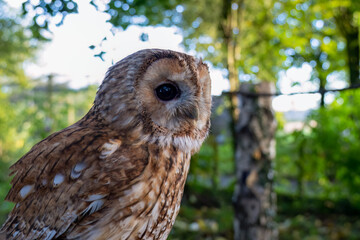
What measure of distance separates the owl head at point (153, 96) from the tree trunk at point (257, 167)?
5.47ft

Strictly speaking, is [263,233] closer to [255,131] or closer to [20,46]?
[255,131]

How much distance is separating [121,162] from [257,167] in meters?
2.03

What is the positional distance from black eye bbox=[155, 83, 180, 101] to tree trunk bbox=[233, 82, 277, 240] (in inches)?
67.1

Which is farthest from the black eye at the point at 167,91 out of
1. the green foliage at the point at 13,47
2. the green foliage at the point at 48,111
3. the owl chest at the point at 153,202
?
the green foliage at the point at 13,47

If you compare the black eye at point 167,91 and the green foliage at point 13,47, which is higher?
the green foliage at point 13,47

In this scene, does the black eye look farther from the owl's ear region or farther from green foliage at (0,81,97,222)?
green foliage at (0,81,97,222)

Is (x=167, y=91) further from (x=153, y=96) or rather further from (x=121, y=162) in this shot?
(x=121, y=162)

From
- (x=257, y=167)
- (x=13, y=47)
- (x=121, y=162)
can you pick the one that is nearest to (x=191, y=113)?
(x=121, y=162)

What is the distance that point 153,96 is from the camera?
49.0 inches

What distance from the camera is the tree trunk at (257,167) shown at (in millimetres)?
2906

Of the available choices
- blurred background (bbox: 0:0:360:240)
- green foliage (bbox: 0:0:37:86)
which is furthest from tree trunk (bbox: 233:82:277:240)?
green foliage (bbox: 0:0:37:86)

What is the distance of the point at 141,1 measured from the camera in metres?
1.55

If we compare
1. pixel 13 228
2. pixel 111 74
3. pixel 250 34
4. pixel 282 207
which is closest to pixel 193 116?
pixel 111 74

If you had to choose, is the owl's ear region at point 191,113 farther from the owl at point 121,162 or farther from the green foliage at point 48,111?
the green foliage at point 48,111
